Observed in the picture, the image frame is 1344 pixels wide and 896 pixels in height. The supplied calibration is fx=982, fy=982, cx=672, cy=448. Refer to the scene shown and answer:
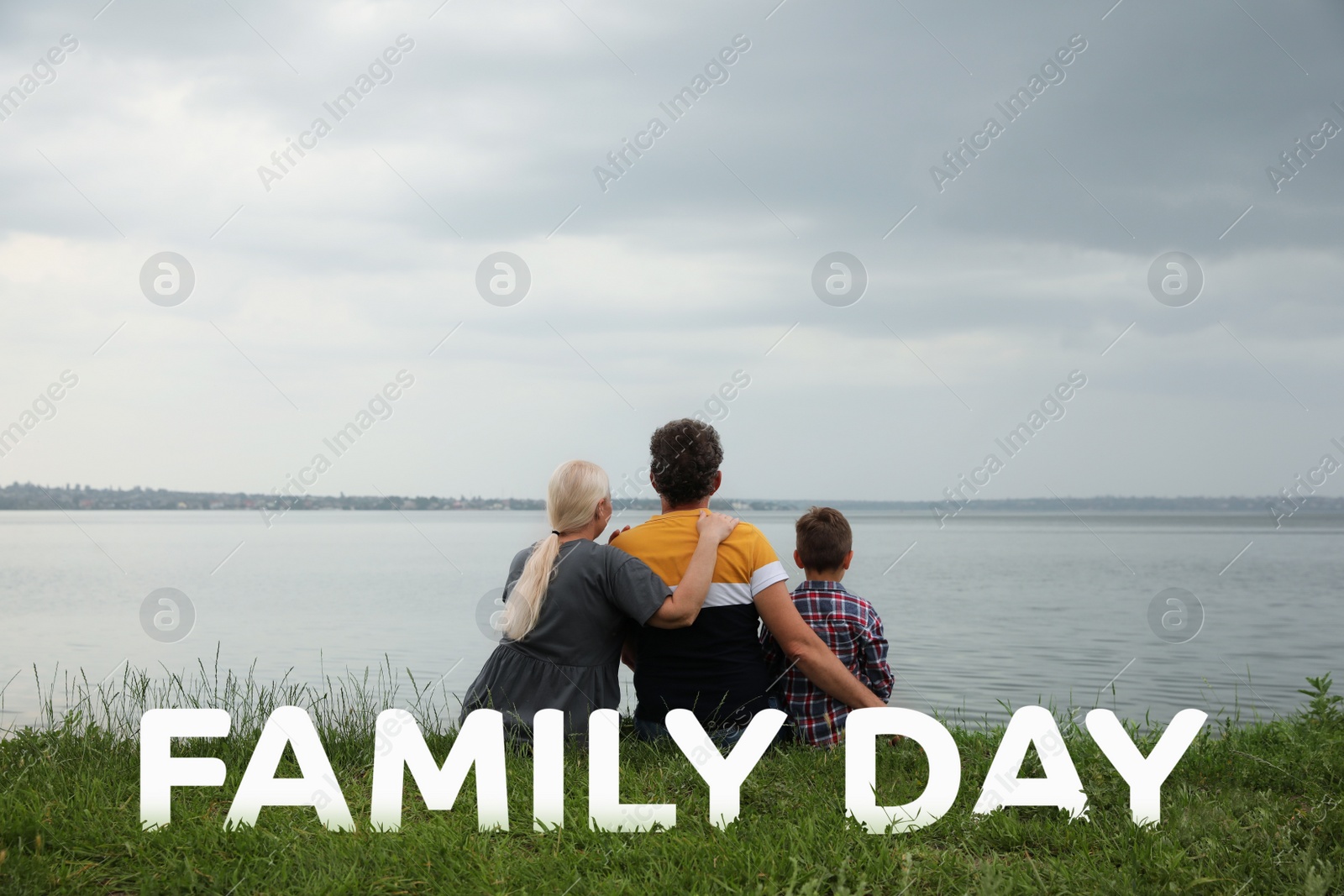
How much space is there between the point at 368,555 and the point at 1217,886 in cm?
4316

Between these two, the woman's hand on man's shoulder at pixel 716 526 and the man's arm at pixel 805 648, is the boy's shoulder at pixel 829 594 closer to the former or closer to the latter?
the man's arm at pixel 805 648

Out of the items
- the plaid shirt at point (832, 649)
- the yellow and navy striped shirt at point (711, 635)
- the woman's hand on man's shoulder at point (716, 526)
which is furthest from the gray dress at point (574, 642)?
the plaid shirt at point (832, 649)

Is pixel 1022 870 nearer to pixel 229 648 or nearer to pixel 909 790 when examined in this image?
pixel 909 790

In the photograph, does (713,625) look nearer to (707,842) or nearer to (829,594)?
(829,594)

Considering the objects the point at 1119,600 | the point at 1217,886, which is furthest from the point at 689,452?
the point at 1119,600

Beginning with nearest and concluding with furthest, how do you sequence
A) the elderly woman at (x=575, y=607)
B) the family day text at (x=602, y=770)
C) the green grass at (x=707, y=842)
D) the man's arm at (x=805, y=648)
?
the green grass at (x=707, y=842)
the family day text at (x=602, y=770)
the elderly woman at (x=575, y=607)
the man's arm at (x=805, y=648)

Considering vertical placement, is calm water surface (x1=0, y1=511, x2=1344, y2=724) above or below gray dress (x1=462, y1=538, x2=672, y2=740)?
above

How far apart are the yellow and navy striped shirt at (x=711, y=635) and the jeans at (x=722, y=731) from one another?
0.13ft

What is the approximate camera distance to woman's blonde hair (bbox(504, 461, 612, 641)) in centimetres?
446

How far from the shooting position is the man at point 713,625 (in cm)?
458

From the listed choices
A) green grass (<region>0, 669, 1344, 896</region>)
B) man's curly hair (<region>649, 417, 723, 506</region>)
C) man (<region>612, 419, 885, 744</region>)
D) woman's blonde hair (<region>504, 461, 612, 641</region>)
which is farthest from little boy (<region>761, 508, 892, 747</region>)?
woman's blonde hair (<region>504, 461, 612, 641</region>)

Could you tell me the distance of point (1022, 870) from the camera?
10.3 feet

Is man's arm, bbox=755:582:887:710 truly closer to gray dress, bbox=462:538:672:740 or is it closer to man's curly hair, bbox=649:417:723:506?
gray dress, bbox=462:538:672:740

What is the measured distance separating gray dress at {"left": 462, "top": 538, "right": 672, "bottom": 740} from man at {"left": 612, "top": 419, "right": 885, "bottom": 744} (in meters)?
0.21
